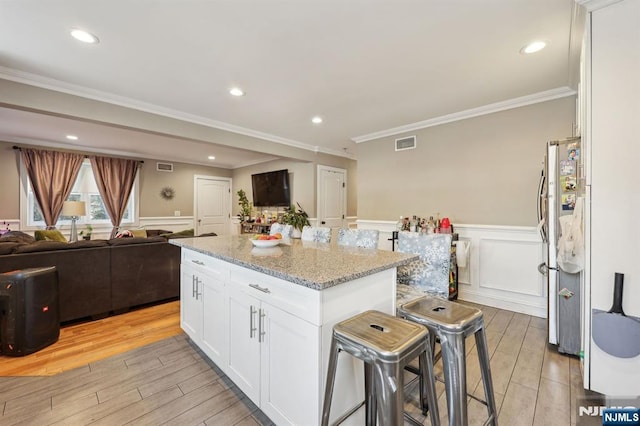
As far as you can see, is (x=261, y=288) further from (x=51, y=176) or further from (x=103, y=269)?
(x=51, y=176)

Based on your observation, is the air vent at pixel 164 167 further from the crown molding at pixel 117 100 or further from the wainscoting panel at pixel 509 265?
the wainscoting panel at pixel 509 265

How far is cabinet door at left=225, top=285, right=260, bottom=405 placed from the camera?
1.63 metres

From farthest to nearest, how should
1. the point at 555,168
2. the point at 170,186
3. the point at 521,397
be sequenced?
the point at 170,186
the point at 555,168
the point at 521,397

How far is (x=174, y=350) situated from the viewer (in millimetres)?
2379

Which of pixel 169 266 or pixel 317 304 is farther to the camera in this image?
pixel 169 266

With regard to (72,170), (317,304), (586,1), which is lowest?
(317,304)

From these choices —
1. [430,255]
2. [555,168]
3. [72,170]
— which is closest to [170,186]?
[72,170]

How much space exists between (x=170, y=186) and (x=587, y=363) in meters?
7.53

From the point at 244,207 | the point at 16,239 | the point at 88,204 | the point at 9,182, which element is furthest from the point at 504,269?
the point at 9,182

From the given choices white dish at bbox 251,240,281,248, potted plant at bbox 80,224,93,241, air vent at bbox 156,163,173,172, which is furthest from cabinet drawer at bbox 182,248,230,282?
air vent at bbox 156,163,173,172

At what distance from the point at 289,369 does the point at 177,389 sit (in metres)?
1.04

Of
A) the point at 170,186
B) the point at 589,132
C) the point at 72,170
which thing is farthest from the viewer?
the point at 170,186

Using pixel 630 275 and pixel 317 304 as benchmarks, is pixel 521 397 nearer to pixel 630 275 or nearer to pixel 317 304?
pixel 630 275

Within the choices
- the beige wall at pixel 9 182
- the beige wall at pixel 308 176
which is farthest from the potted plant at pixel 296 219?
the beige wall at pixel 9 182
